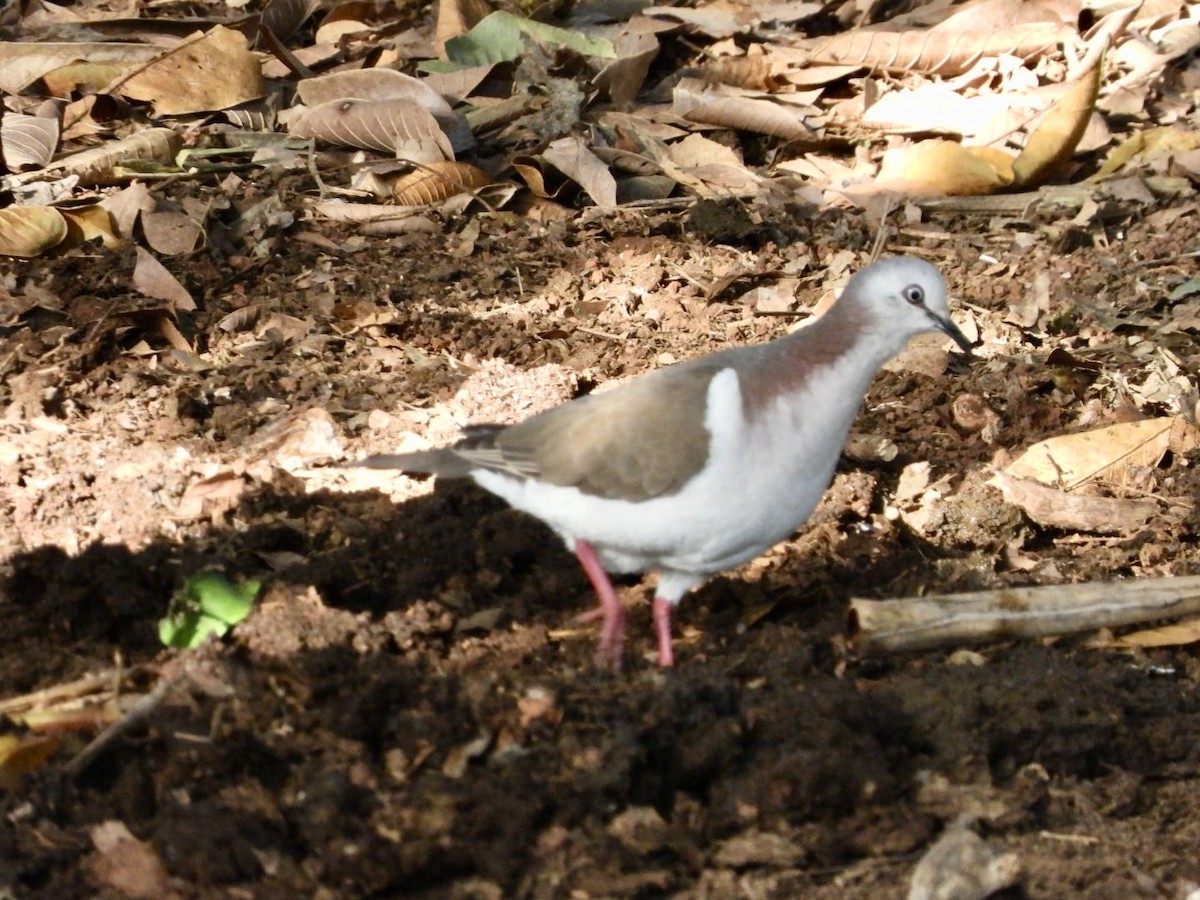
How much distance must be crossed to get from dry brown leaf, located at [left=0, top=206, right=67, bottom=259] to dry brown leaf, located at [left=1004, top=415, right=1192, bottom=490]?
137 inches

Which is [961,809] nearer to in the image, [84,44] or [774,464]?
[774,464]

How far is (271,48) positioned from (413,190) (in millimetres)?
1241

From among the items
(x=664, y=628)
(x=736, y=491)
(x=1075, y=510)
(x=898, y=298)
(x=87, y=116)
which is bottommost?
(x=1075, y=510)

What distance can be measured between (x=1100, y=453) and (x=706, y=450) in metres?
1.91

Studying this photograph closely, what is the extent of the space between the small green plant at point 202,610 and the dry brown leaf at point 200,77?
3.35m

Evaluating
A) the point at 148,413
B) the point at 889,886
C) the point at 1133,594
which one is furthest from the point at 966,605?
the point at 148,413

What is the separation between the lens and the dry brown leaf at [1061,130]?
6535 millimetres

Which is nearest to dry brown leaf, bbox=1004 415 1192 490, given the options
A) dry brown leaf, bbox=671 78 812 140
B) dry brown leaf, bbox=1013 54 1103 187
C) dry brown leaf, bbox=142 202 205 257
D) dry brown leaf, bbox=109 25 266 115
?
dry brown leaf, bbox=1013 54 1103 187

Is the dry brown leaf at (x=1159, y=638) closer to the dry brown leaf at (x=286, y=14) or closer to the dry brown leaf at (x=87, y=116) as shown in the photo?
the dry brown leaf at (x=87, y=116)

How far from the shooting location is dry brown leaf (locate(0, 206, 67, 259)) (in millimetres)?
5453

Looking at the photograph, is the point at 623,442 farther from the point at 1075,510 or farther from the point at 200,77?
the point at 200,77

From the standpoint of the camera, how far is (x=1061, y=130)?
6.59 metres

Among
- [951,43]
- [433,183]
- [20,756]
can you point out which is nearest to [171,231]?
[433,183]

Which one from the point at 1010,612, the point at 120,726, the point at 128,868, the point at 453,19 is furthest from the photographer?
the point at 453,19
